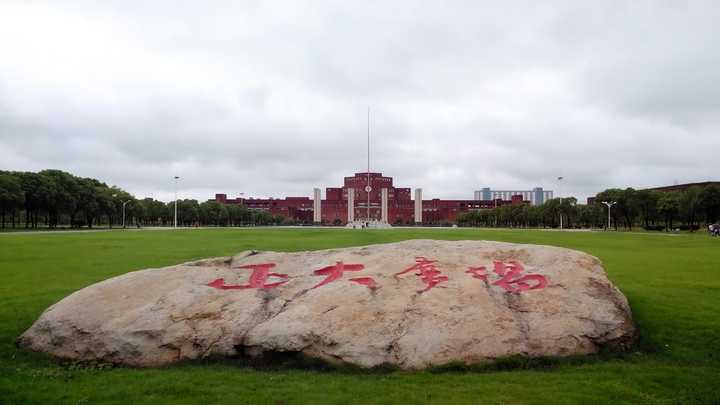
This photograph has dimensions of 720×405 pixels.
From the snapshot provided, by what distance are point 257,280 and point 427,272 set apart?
3565 millimetres

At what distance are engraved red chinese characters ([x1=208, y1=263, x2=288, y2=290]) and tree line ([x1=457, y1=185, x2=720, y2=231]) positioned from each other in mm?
Answer: 69065

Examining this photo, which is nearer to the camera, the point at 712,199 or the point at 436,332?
the point at 436,332

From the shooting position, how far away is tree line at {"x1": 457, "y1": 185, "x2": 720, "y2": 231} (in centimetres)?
6284

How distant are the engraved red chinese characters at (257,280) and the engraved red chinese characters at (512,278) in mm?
4039

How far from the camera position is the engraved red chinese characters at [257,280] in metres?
9.73

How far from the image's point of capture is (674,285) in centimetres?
1323

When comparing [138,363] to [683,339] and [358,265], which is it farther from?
[683,339]

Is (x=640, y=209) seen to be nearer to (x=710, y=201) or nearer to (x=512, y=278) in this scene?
(x=710, y=201)

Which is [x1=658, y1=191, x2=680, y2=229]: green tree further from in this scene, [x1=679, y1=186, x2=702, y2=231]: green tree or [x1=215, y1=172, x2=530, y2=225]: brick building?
[x1=215, y1=172, x2=530, y2=225]: brick building

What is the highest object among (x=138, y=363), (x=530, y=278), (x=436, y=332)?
(x=530, y=278)

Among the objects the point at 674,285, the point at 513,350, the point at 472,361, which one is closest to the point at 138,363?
the point at 472,361

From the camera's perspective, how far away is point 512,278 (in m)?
9.70

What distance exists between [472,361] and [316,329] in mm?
2601

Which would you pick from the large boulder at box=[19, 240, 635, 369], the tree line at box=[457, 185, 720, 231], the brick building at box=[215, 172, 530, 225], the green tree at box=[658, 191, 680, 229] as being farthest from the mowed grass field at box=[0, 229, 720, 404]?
the brick building at box=[215, 172, 530, 225]
